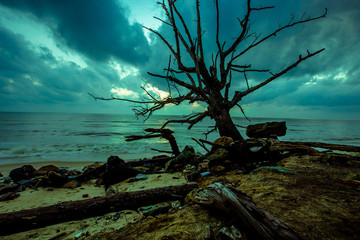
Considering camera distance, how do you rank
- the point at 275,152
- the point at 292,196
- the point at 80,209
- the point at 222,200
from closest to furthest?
the point at 222,200 < the point at 292,196 < the point at 80,209 < the point at 275,152

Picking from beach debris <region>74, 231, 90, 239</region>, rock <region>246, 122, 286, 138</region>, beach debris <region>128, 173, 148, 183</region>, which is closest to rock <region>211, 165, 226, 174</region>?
beach debris <region>128, 173, 148, 183</region>

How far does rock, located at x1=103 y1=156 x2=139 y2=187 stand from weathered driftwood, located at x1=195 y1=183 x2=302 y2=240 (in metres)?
3.35

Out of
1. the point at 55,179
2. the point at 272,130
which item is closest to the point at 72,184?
the point at 55,179

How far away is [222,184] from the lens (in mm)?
2379

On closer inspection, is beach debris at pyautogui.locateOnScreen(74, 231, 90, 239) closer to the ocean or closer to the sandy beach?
the sandy beach

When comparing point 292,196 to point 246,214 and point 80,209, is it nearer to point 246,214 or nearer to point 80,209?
point 246,214

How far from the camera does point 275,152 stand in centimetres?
429

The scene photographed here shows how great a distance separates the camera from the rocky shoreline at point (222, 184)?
1477 millimetres

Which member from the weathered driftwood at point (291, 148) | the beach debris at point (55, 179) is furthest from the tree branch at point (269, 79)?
the beach debris at point (55, 179)

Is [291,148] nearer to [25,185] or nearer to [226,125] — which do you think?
[226,125]

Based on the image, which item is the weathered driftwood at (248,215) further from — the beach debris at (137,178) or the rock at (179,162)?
the rock at (179,162)

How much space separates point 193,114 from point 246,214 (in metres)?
5.43

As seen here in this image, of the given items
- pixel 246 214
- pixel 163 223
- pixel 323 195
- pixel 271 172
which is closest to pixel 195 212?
pixel 163 223

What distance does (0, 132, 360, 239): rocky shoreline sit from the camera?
4.84 feet
